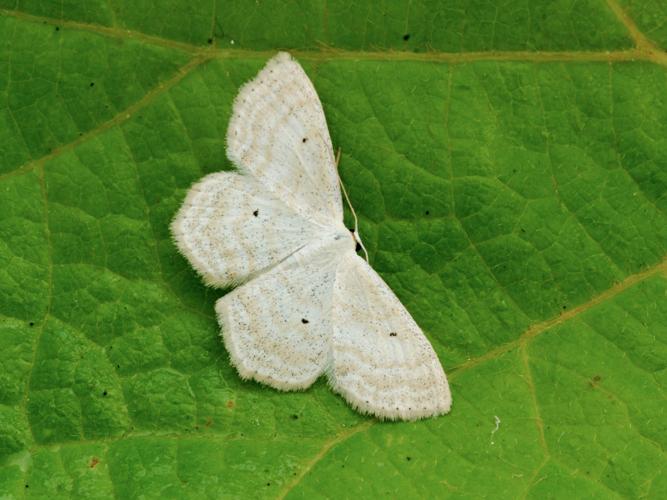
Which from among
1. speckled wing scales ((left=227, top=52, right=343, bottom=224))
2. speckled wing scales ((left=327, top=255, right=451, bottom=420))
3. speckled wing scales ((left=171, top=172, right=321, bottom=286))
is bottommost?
speckled wing scales ((left=327, top=255, right=451, bottom=420))

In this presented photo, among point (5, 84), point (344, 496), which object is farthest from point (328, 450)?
point (5, 84)

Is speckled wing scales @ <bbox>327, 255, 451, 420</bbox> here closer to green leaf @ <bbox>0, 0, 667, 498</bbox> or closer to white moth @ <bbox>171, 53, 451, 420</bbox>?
white moth @ <bbox>171, 53, 451, 420</bbox>

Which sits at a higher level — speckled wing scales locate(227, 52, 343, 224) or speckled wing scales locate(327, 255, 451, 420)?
speckled wing scales locate(227, 52, 343, 224)

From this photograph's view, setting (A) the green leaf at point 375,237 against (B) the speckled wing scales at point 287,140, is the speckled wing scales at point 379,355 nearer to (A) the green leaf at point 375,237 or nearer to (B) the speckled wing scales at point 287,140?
(A) the green leaf at point 375,237

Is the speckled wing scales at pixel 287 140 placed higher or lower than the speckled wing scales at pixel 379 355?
higher

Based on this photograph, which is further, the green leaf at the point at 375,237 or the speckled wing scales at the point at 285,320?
the speckled wing scales at the point at 285,320

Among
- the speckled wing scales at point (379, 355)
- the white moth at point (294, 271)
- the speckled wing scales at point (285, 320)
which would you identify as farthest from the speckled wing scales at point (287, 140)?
the speckled wing scales at point (379, 355)

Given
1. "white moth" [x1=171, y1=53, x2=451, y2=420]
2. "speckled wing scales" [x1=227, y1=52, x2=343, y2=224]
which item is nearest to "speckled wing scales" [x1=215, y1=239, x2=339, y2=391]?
"white moth" [x1=171, y1=53, x2=451, y2=420]

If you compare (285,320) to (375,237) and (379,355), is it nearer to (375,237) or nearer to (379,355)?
(379,355)

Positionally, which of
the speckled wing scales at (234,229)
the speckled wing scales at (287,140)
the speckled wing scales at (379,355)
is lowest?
the speckled wing scales at (379,355)
